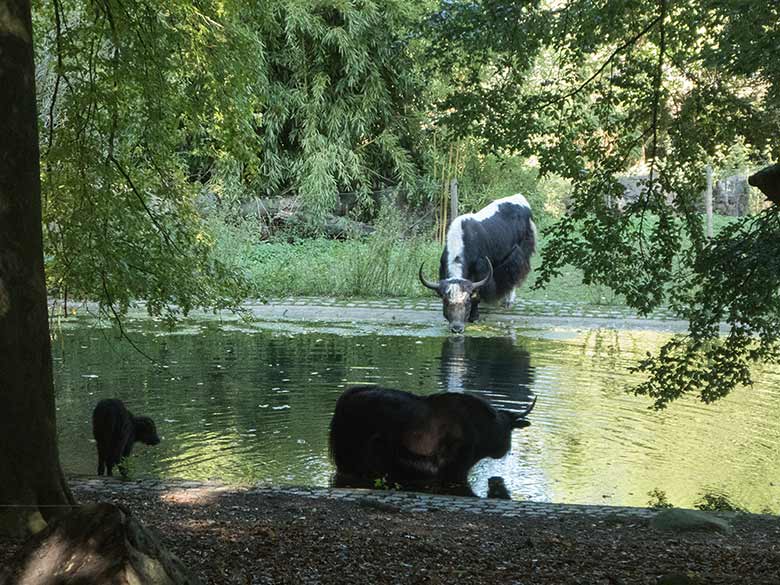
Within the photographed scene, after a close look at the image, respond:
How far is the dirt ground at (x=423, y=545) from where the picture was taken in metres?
5.03

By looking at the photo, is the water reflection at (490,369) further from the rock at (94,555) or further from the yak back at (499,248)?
the rock at (94,555)

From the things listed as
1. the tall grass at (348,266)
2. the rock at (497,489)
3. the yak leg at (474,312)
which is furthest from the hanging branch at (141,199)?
the tall grass at (348,266)

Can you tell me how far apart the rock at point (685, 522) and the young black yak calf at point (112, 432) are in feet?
14.8

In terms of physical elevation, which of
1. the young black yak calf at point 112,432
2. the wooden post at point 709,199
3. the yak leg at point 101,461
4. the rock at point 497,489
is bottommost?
the rock at point 497,489

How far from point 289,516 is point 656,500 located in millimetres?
3527

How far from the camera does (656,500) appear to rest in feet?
28.3

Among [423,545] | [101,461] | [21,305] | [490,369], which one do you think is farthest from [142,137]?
[490,369]

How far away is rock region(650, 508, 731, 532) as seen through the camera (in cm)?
680

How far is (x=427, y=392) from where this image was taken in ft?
40.2

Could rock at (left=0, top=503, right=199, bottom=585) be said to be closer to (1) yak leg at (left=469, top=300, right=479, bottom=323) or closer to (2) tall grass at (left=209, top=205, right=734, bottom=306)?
(1) yak leg at (left=469, top=300, right=479, bottom=323)

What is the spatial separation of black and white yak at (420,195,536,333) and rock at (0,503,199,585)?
1534 cm

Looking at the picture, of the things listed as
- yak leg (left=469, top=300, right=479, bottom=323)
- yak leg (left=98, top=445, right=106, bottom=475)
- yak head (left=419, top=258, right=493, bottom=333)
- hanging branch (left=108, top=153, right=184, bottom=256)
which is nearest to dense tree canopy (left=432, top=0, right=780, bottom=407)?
hanging branch (left=108, top=153, right=184, bottom=256)

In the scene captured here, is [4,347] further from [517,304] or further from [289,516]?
[517,304]

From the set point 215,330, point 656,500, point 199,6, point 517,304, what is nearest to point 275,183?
point 517,304
